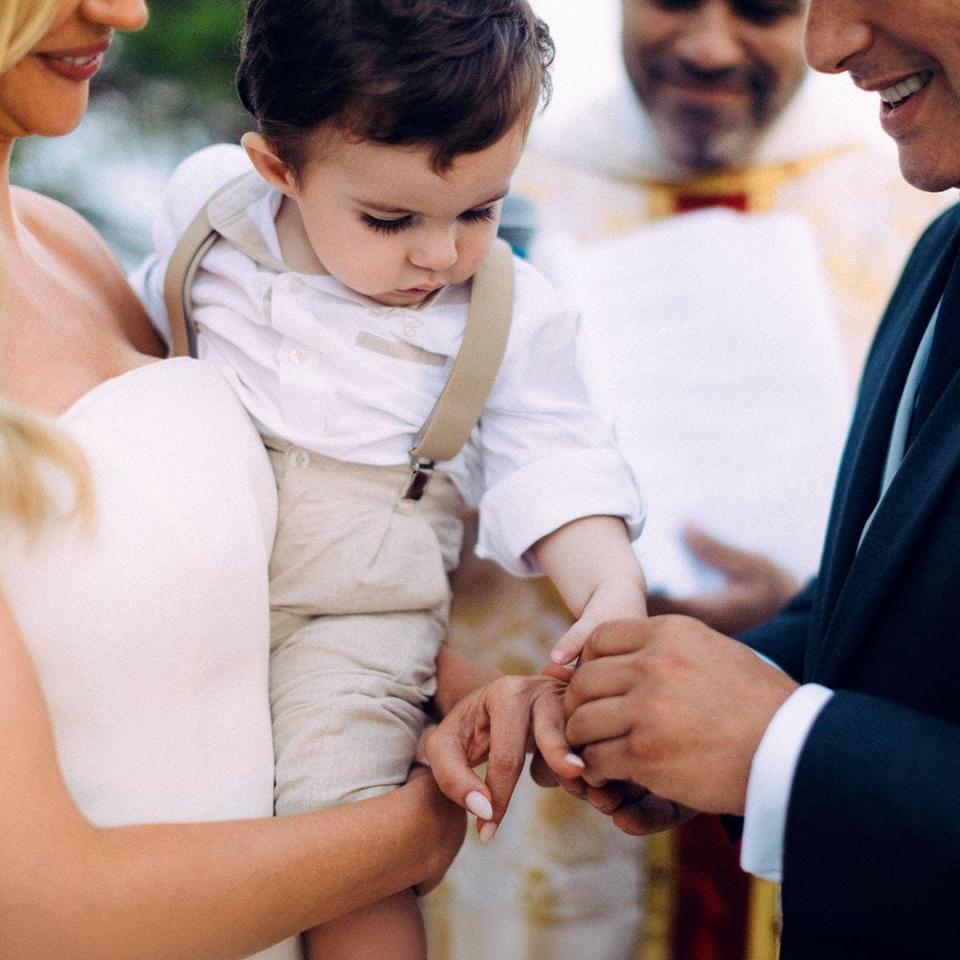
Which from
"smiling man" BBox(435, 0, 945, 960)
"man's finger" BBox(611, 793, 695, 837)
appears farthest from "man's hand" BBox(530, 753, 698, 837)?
"smiling man" BBox(435, 0, 945, 960)

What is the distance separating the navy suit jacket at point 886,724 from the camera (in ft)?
4.34

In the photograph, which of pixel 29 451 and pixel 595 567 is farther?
pixel 595 567

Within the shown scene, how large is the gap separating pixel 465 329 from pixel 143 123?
12.7ft

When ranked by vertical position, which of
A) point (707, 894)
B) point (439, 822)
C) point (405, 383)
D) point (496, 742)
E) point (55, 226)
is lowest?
point (707, 894)

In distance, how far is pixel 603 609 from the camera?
5.48ft

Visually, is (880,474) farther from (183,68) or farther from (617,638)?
(183,68)

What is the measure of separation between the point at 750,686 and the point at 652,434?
103cm

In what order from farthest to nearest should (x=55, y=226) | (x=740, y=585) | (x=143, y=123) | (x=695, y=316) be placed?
(x=143, y=123) → (x=695, y=316) → (x=740, y=585) → (x=55, y=226)

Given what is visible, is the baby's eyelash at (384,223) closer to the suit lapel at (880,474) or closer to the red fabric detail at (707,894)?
the suit lapel at (880,474)

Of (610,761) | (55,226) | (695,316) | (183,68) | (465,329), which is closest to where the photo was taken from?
(610,761)

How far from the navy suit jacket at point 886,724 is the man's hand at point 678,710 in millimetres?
81

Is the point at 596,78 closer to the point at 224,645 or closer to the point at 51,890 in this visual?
the point at 224,645

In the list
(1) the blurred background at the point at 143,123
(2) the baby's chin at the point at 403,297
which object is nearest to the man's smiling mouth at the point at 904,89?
(2) the baby's chin at the point at 403,297

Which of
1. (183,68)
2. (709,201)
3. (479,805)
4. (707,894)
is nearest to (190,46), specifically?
(183,68)
